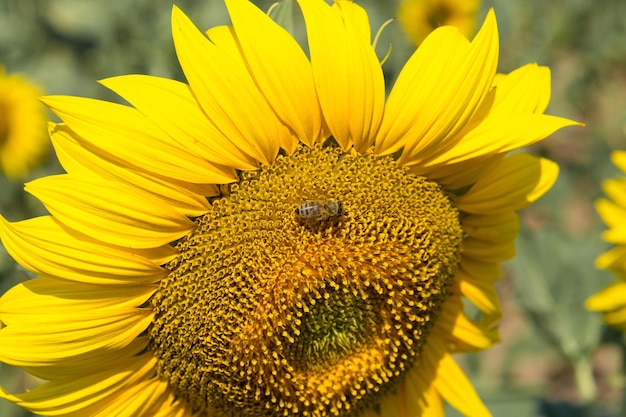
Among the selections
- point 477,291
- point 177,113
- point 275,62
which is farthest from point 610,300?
point 177,113

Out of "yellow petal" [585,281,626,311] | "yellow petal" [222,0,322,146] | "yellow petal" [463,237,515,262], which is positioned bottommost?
"yellow petal" [585,281,626,311]

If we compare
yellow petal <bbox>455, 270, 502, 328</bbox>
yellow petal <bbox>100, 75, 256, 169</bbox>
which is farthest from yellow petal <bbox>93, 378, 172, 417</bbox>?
yellow petal <bbox>455, 270, 502, 328</bbox>

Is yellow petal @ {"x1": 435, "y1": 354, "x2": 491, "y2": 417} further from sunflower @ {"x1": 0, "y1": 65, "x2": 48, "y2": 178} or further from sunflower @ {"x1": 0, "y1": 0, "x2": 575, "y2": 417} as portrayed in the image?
sunflower @ {"x1": 0, "y1": 65, "x2": 48, "y2": 178}

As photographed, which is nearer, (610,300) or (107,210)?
(107,210)

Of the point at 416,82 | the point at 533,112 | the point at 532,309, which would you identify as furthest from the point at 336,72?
the point at 532,309

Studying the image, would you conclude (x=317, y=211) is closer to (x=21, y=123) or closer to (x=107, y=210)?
(x=107, y=210)

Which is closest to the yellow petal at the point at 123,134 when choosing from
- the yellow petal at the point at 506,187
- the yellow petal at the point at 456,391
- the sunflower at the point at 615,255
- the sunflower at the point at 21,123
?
the yellow petal at the point at 506,187
